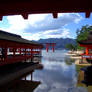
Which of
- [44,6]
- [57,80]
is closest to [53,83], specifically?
[57,80]

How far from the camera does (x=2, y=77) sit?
9281 millimetres

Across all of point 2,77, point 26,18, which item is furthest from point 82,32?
point 26,18

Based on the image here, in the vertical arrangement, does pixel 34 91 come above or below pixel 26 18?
below

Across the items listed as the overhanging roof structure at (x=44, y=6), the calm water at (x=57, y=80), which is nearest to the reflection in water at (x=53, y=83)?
the calm water at (x=57, y=80)

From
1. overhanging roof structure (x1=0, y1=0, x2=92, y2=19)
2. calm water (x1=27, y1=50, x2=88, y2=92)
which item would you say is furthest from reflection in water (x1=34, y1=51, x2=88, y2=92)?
overhanging roof structure (x1=0, y1=0, x2=92, y2=19)

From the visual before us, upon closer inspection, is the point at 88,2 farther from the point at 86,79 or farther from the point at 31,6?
the point at 86,79

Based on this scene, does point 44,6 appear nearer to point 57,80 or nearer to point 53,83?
point 53,83

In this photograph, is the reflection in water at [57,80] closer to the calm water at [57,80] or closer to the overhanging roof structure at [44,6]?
the calm water at [57,80]

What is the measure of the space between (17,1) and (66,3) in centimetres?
96

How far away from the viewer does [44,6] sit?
2.37 m

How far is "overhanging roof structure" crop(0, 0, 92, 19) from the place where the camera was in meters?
2.25

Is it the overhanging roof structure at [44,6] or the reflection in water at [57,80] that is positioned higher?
the overhanging roof structure at [44,6]

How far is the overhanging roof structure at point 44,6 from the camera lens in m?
2.25

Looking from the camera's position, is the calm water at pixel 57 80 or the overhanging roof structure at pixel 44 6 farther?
the calm water at pixel 57 80
